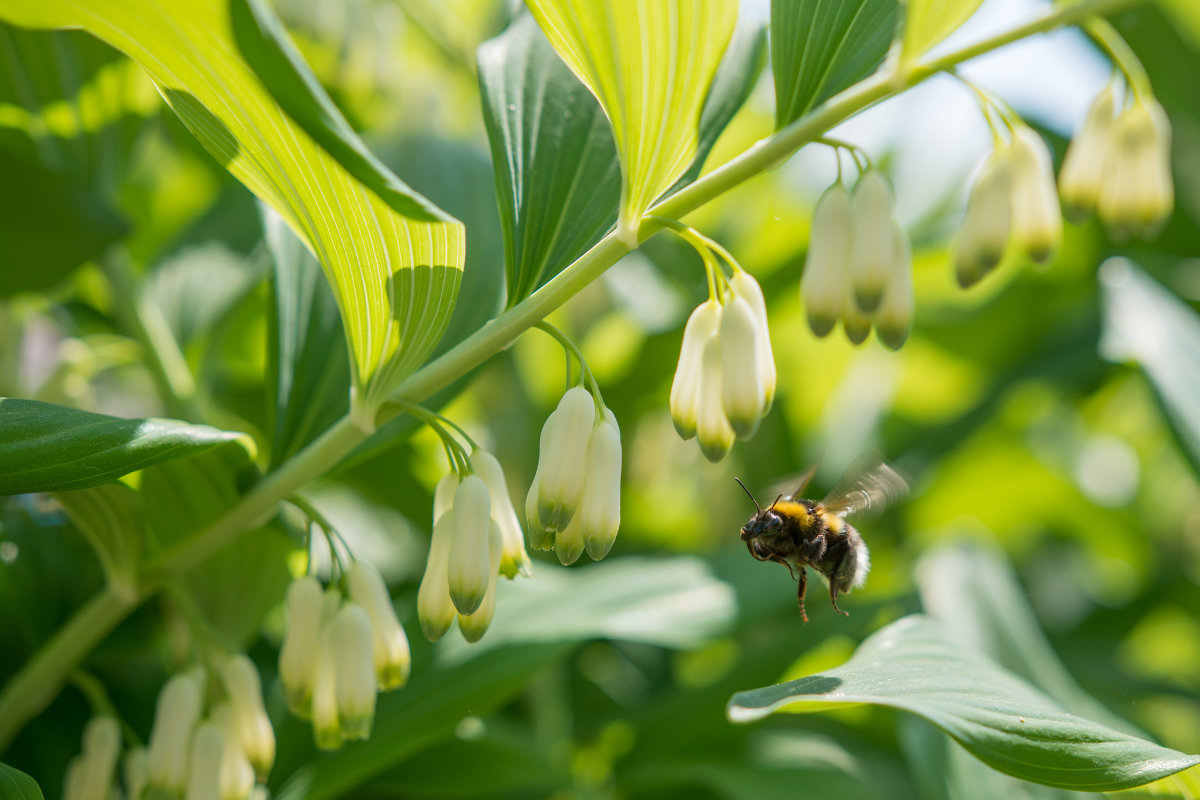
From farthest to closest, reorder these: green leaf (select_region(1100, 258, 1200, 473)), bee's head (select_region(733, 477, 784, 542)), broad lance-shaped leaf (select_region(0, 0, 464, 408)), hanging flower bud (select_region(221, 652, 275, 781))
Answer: green leaf (select_region(1100, 258, 1200, 473)) → bee's head (select_region(733, 477, 784, 542)) → hanging flower bud (select_region(221, 652, 275, 781)) → broad lance-shaped leaf (select_region(0, 0, 464, 408))

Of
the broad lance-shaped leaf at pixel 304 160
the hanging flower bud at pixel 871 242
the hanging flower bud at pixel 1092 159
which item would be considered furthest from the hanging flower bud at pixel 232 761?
the hanging flower bud at pixel 1092 159

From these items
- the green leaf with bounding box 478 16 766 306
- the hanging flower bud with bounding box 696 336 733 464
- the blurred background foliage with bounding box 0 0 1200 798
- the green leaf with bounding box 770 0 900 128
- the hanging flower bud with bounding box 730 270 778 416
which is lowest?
the blurred background foliage with bounding box 0 0 1200 798

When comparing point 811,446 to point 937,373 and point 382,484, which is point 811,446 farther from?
point 382,484

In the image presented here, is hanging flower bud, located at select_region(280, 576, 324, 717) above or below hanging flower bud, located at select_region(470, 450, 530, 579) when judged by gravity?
below

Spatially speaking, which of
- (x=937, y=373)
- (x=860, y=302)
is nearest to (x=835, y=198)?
(x=860, y=302)

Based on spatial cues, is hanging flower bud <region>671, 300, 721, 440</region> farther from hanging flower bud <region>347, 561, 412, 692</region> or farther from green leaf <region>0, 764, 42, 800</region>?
green leaf <region>0, 764, 42, 800</region>

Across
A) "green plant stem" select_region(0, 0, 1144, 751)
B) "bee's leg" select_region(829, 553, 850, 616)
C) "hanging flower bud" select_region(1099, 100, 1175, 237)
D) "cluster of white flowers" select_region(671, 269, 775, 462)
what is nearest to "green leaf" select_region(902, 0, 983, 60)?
"green plant stem" select_region(0, 0, 1144, 751)

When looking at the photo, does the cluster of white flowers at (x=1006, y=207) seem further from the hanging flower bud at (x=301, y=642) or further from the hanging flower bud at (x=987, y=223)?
the hanging flower bud at (x=301, y=642)
